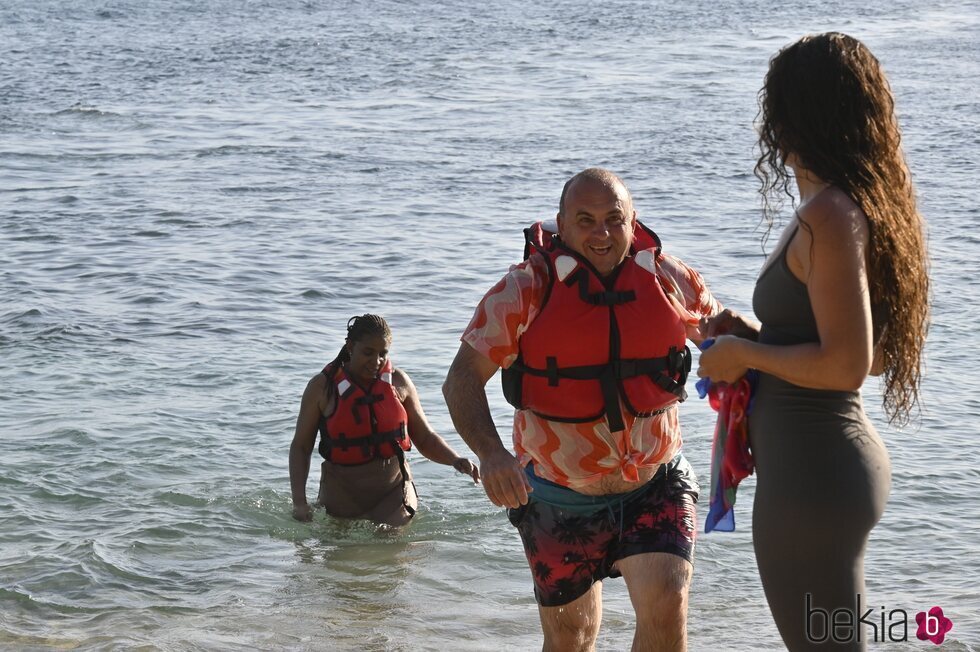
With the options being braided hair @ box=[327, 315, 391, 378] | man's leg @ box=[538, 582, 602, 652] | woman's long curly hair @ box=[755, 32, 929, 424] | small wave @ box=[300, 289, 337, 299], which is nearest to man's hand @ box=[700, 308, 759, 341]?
woman's long curly hair @ box=[755, 32, 929, 424]

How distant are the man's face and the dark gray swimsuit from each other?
1.11 metres

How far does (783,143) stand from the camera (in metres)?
3.18

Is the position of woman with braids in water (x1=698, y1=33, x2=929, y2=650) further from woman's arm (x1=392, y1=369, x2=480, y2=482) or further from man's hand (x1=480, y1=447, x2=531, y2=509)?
woman's arm (x1=392, y1=369, x2=480, y2=482)

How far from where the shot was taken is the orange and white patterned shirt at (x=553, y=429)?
13.6 feet

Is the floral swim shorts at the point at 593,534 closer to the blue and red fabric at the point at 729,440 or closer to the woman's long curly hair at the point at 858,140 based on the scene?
the blue and red fabric at the point at 729,440

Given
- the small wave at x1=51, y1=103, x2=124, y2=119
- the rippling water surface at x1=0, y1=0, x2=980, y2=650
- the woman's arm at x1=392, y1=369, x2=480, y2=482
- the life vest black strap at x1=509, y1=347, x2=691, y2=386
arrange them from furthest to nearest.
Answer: the small wave at x1=51, y1=103, x2=124, y2=119
the woman's arm at x1=392, y1=369, x2=480, y2=482
the rippling water surface at x1=0, y1=0, x2=980, y2=650
the life vest black strap at x1=509, y1=347, x2=691, y2=386

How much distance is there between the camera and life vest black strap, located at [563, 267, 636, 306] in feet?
14.1

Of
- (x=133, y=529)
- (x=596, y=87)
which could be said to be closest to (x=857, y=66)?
(x=133, y=529)

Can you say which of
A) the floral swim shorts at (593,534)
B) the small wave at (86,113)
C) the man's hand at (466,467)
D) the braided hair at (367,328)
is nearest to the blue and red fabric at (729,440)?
the floral swim shorts at (593,534)

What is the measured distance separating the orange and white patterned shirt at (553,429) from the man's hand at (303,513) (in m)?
3.20

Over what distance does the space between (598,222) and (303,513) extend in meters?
3.64

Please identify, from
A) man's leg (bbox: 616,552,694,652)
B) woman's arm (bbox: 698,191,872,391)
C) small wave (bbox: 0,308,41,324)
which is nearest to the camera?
woman's arm (bbox: 698,191,872,391)

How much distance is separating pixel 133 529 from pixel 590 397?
461 cm

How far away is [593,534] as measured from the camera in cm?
429
